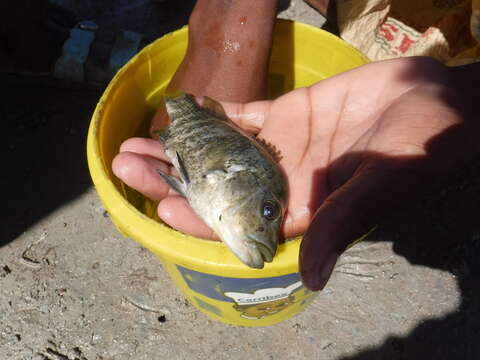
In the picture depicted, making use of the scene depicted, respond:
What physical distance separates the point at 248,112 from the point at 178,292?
1.48m

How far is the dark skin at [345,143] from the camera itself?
1717 millimetres

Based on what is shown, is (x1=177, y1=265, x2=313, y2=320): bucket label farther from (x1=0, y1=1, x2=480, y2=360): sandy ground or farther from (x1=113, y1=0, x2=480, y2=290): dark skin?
(x1=0, y1=1, x2=480, y2=360): sandy ground

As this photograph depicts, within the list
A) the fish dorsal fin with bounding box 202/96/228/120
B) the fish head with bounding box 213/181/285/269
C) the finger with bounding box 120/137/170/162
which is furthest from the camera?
the fish dorsal fin with bounding box 202/96/228/120

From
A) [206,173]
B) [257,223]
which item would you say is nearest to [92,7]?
[206,173]

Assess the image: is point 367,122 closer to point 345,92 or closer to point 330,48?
point 345,92

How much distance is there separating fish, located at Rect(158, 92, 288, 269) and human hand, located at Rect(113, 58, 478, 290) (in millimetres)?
162

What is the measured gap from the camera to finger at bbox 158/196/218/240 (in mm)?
2523

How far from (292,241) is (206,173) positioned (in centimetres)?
64

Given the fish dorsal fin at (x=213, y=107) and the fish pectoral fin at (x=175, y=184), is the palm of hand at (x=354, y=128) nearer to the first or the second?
the fish dorsal fin at (x=213, y=107)

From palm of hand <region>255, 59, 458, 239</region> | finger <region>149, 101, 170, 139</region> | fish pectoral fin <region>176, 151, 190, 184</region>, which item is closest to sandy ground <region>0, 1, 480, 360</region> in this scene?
finger <region>149, 101, 170, 139</region>

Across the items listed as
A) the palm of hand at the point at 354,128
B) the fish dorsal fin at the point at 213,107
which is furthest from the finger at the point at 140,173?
the palm of hand at the point at 354,128

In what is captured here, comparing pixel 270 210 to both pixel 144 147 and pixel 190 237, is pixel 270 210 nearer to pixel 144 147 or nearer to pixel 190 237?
pixel 190 237

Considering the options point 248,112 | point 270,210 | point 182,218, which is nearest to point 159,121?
point 248,112

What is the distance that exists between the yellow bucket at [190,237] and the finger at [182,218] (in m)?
0.18
